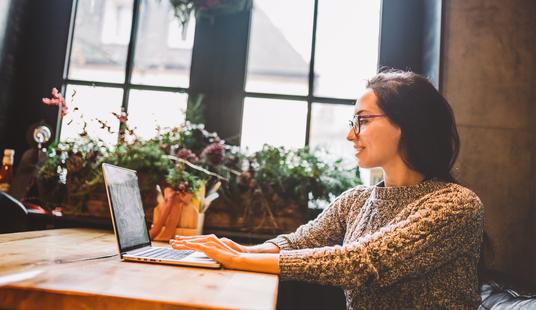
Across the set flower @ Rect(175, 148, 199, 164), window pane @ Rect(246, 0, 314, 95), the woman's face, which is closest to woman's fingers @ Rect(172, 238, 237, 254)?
the woman's face

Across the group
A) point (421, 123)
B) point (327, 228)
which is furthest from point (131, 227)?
point (421, 123)

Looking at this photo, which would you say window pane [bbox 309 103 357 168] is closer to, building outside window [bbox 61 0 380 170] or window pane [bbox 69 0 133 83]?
building outside window [bbox 61 0 380 170]

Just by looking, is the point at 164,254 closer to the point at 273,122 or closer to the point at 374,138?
the point at 374,138

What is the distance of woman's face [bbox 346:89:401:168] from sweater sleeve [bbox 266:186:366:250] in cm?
25

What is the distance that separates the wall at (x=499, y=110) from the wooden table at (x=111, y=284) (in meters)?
1.38

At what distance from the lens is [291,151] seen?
2334mm

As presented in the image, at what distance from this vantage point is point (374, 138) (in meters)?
1.45

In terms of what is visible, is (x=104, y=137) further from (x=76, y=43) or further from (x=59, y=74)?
(x=76, y=43)

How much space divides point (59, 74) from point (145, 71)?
0.55 m

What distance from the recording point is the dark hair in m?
1.41

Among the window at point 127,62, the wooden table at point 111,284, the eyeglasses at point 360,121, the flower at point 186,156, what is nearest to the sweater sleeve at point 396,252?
the wooden table at point 111,284

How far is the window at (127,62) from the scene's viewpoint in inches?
105

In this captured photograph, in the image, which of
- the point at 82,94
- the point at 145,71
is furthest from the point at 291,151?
the point at 82,94

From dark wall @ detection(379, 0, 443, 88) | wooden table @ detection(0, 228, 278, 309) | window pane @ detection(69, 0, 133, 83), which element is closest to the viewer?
wooden table @ detection(0, 228, 278, 309)
